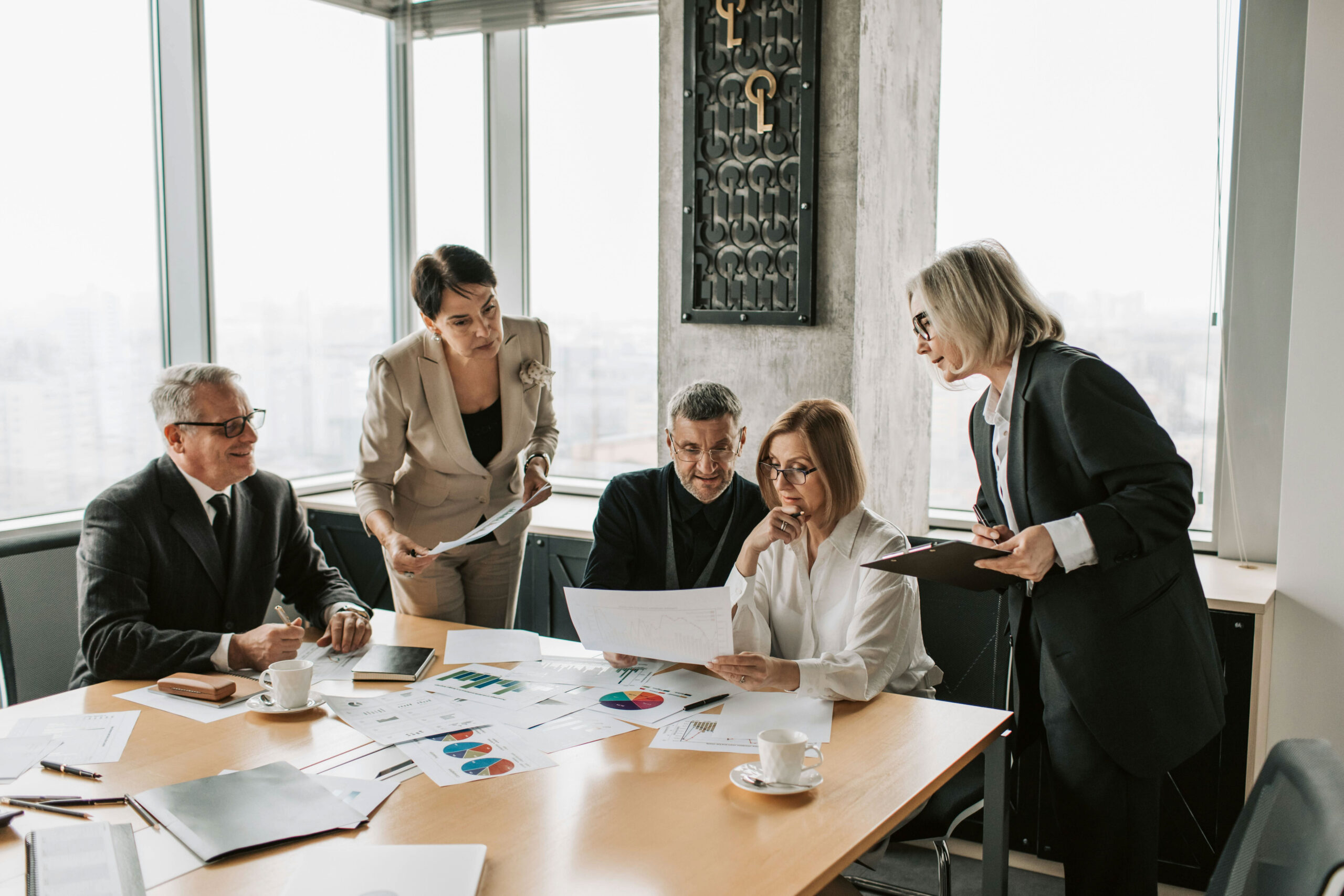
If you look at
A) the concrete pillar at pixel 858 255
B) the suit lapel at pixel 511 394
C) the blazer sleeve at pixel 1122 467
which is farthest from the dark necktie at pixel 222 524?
the blazer sleeve at pixel 1122 467

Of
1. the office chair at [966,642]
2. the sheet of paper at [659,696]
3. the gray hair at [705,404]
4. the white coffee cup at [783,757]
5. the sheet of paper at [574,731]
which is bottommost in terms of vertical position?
the office chair at [966,642]

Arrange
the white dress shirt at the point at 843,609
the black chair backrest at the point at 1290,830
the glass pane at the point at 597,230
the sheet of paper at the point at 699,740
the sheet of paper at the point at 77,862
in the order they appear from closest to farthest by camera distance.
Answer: the black chair backrest at the point at 1290,830
the sheet of paper at the point at 77,862
the sheet of paper at the point at 699,740
the white dress shirt at the point at 843,609
the glass pane at the point at 597,230

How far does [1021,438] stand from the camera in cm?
203

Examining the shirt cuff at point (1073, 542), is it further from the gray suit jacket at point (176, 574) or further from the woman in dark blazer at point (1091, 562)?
the gray suit jacket at point (176, 574)

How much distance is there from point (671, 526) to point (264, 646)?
0.97 metres

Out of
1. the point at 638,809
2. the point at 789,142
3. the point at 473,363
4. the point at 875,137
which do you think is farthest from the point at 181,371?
the point at 875,137

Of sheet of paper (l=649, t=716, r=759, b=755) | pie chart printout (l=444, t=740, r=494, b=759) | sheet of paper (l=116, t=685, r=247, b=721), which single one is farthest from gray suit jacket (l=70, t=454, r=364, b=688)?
sheet of paper (l=649, t=716, r=759, b=755)

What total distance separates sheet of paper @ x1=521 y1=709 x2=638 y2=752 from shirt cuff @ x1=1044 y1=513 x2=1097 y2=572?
825mm

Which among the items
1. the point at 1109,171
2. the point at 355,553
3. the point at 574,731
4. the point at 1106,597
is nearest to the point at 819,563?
the point at 1106,597

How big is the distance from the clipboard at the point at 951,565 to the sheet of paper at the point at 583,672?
0.54 metres

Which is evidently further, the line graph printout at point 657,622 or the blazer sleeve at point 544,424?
the blazer sleeve at point 544,424

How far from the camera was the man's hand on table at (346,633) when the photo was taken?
235 cm

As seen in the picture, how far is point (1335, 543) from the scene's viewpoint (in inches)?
107

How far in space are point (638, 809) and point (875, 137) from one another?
2.31m
